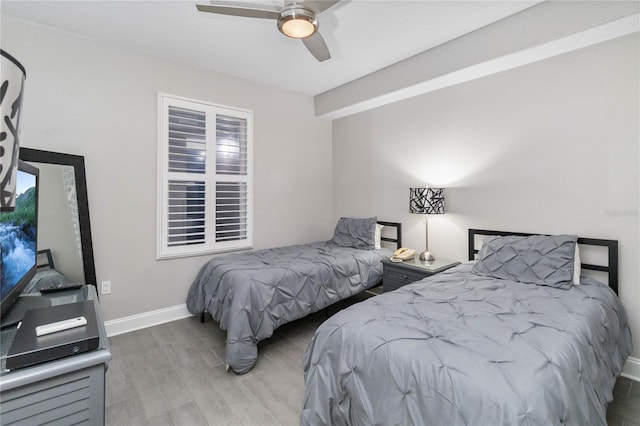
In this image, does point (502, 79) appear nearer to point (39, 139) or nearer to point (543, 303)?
point (543, 303)

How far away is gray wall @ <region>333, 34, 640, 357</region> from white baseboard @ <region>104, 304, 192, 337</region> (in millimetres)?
2653

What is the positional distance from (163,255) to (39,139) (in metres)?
1.42

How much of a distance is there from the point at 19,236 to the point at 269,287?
1532 mm

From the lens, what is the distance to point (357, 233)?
3709 mm

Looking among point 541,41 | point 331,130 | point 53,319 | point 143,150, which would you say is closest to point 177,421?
point 53,319

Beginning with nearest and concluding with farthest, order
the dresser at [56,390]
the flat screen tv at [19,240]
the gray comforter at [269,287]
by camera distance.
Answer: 1. the dresser at [56,390]
2. the flat screen tv at [19,240]
3. the gray comforter at [269,287]

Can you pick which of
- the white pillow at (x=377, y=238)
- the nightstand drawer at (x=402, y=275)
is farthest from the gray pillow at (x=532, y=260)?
the white pillow at (x=377, y=238)

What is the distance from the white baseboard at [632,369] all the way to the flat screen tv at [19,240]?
142 inches

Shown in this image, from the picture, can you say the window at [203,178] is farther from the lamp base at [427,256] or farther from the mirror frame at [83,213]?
the lamp base at [427,256]

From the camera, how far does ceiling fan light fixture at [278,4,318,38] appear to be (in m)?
1.88

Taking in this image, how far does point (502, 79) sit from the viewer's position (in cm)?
275

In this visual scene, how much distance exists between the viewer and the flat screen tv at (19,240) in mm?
1155

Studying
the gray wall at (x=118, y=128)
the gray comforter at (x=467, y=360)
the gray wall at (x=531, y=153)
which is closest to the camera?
the gray comforter at (x=467, y=360)

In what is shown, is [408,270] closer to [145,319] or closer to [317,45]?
[317,45]
